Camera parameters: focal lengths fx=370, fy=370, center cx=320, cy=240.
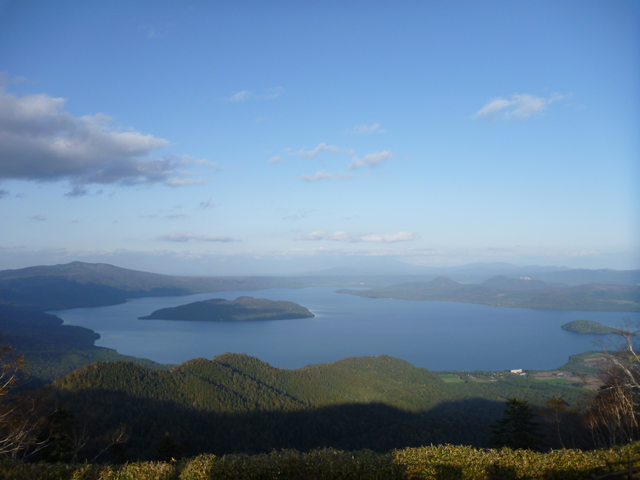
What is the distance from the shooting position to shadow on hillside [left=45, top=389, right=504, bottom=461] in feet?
81.6

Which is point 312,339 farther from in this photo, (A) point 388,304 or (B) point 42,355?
(A) point 388,304

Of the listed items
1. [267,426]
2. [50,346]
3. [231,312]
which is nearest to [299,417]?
[267,426]

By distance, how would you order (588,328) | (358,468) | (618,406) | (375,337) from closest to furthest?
(358,468), (618,406), (588,328), (375,337)

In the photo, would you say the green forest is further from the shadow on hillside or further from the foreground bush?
the shadow on hillside

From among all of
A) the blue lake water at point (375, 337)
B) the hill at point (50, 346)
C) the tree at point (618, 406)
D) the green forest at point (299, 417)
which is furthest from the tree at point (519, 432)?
the blue lake water at point (375, 337)

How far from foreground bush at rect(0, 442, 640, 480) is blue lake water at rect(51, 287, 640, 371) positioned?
63532 mm

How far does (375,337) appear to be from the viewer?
10438 cm

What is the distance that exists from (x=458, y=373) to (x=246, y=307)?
10482cm

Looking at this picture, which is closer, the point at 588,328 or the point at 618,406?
the point at 618,406

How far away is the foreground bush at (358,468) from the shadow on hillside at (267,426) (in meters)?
16.8

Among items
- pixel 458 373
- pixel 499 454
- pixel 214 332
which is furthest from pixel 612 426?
pixel 214 332

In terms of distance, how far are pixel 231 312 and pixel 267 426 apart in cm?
12129

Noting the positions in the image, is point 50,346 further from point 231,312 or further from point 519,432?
point 519,432

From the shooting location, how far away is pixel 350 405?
3794 cm
